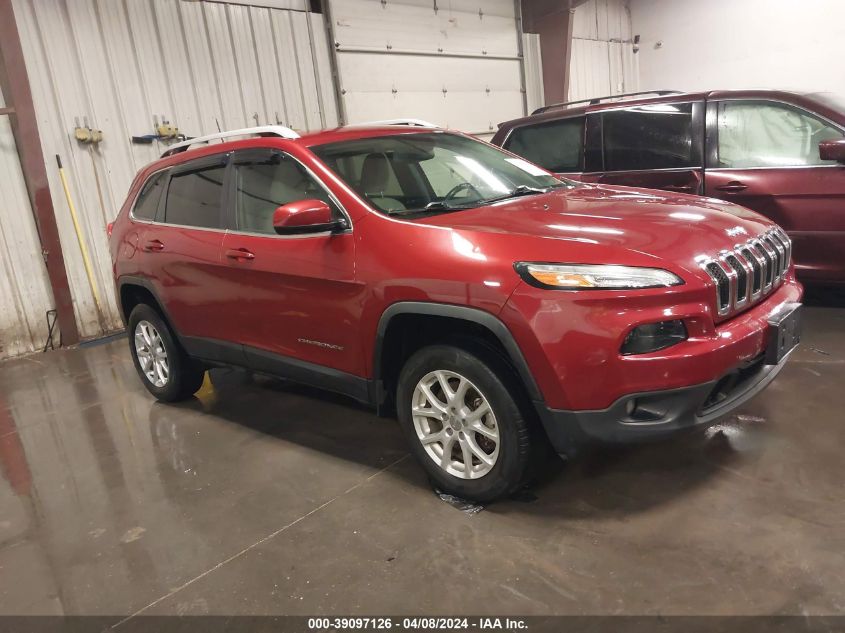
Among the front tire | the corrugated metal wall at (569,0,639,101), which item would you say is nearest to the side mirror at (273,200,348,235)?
the front tire

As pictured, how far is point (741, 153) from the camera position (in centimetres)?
447

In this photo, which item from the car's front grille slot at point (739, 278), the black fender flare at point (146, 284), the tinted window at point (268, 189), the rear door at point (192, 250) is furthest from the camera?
the black fender flare at point (146, 284)

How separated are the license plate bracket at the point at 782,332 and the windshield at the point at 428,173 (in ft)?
4.03

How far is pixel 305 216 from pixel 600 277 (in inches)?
47.9

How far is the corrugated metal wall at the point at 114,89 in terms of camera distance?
19.2ft

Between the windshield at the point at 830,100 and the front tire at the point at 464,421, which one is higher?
the windshield at the point at 830,100

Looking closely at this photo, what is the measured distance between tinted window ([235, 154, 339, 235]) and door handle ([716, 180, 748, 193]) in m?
3.05

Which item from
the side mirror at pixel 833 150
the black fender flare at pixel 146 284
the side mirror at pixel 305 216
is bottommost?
the black fender flare at pixel 146 284

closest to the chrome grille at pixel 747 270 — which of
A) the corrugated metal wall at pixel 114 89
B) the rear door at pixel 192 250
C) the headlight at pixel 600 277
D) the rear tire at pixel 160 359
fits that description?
the headlight at pixel 600 277

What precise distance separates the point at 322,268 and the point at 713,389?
5.32 feet

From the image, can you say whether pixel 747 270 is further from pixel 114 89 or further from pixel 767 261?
pixel 114 89

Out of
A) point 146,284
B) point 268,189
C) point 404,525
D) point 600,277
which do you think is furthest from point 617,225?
point 146,284

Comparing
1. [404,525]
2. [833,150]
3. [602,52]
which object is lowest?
[404,525]

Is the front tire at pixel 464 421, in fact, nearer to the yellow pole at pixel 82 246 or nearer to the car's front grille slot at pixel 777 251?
the car's front grille slot at pixel 777 251
